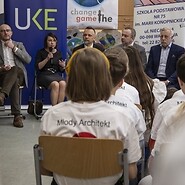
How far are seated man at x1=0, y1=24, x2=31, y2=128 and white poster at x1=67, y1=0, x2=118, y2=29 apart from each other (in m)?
1.41

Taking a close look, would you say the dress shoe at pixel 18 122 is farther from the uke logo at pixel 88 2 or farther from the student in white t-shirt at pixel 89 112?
the student in white t-shirt at pixel 89 112

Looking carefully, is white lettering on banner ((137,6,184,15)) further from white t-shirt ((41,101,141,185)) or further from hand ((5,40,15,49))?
white t-shirt ((41,101,141,185))

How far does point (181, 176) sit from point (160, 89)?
7.58ft

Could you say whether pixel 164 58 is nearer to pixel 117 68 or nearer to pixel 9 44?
pixel 9 44

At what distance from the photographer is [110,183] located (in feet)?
6.04

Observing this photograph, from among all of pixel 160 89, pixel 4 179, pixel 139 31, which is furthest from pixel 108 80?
pixel 139 31

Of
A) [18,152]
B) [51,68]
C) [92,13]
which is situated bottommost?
[18,152]

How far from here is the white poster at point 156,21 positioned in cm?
638

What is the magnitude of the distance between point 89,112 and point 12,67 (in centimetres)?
366

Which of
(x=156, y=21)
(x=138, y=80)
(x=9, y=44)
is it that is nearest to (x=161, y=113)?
(x=138, y=80)

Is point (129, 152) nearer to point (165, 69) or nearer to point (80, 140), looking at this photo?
point (80, 140)

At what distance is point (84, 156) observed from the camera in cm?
175

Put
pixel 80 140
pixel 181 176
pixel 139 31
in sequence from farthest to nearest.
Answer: pixel 139 31
pixel 80 140
pixel 181 176

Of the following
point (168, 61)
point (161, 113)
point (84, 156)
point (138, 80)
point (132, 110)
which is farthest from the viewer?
point (168, 61)
